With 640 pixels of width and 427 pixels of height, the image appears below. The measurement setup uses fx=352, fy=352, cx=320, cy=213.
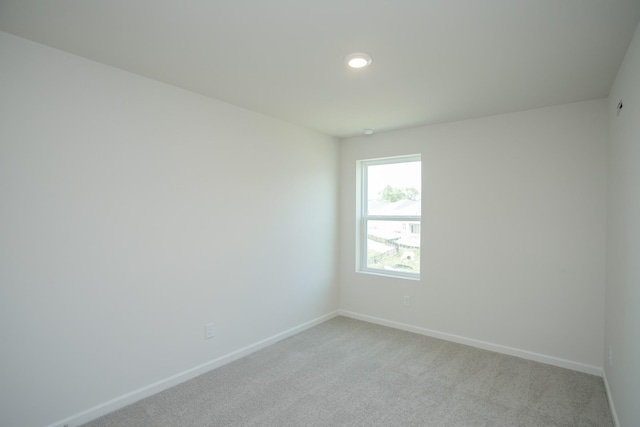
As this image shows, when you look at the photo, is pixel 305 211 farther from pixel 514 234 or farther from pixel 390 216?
pixel 514 234

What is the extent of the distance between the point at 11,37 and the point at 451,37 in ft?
8.29

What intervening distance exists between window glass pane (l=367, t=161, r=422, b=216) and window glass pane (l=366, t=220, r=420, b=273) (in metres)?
0.16

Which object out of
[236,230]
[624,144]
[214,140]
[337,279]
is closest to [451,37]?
[624,144]

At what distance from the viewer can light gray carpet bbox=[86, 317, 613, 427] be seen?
239 centimetres

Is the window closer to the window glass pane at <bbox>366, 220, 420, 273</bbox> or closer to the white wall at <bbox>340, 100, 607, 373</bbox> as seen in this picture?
the window glass pane at <bbox>366, 220, 420, 273</bbox>

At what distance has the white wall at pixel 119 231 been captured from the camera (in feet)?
6.84

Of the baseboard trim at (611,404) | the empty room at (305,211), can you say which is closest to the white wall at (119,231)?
the empty room at (305,211)

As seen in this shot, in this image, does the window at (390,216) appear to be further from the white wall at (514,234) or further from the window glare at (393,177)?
the white wall at (514,234)

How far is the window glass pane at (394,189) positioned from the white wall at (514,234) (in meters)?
0.20

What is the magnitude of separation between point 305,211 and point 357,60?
2.18 meters

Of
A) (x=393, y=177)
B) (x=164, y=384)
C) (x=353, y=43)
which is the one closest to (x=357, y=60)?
(x=353, y=43)

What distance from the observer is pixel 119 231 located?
8.25 feet

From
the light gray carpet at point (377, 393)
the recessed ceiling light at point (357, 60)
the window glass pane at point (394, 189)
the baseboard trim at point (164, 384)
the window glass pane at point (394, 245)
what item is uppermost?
the recessed ceiling light at point (357, 60)

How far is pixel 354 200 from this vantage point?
4.63 m
